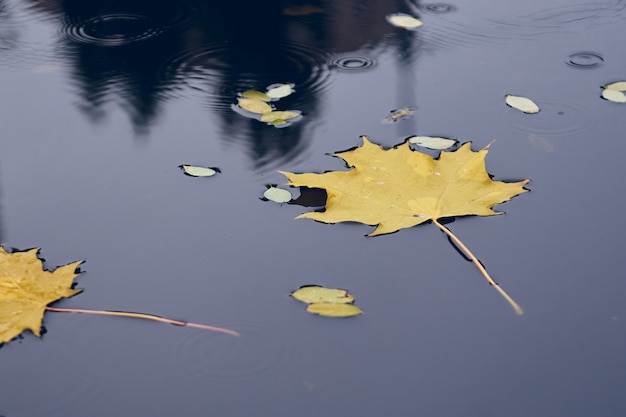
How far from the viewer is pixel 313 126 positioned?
170 cm

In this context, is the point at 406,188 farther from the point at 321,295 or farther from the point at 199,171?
the point at 199,171

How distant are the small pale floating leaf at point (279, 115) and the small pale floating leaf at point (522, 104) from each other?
52cm

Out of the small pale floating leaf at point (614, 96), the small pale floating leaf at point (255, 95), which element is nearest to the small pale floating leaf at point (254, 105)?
the small pale floating leaf at point (255, 95)

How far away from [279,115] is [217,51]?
45 centimetres

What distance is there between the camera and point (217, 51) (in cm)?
209

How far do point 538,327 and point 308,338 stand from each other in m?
0.36

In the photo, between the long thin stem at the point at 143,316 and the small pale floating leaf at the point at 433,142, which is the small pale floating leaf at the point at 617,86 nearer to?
the small pale floating leaf at the point at 433,142

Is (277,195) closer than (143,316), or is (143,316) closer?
(143,316)

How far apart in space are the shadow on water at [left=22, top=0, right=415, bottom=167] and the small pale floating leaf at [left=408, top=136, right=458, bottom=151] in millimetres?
256

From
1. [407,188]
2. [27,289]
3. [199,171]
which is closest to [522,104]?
[407,188]

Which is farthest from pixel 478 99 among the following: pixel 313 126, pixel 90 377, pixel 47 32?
pixel 47 32

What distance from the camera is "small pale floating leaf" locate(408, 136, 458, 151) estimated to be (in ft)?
5.19

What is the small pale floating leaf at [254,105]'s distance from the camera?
5.83 feet

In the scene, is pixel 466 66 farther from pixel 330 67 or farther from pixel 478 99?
pixel 330 67
